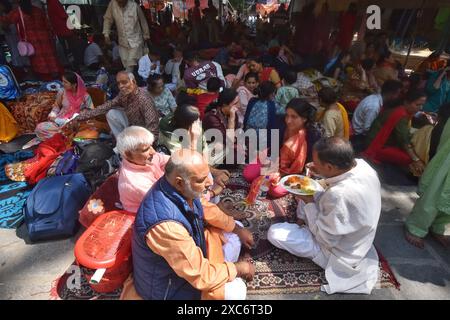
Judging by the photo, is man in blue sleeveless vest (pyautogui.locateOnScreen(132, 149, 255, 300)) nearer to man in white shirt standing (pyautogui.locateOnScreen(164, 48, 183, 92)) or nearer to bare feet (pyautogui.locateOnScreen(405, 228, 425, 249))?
bare feet (pyautogui.locateOnScreen(405, 228, 425, 249))

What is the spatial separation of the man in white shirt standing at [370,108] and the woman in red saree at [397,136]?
9.2 inches

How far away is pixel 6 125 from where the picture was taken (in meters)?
5.05

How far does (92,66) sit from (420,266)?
31.7 feet

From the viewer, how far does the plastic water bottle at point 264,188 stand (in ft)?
11.8

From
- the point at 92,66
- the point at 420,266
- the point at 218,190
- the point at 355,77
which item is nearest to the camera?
the point at 420,266

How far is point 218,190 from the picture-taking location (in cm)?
338

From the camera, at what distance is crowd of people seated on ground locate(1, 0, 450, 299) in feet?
6.08

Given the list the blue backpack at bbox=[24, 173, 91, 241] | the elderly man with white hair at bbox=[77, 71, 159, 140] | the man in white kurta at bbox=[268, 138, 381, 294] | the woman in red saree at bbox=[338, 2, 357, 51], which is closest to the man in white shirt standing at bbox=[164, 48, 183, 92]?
the elderly man with white hair at bbox=[77, 71, 159, 140]

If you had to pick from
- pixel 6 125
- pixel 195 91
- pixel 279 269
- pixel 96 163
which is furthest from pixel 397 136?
pixel 6 125

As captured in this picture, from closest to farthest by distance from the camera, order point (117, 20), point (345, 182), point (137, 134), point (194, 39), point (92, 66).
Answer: point (345, 182)
point (137, 134)
point (117, 20)
point (92, 66)
point (194, 39)

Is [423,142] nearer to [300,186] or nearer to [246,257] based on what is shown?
[300,186]

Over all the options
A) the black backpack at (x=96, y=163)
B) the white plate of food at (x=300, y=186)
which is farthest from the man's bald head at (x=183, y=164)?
the black backpack at (x=96, y=163)

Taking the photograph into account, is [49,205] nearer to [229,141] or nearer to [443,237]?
[229,141]
